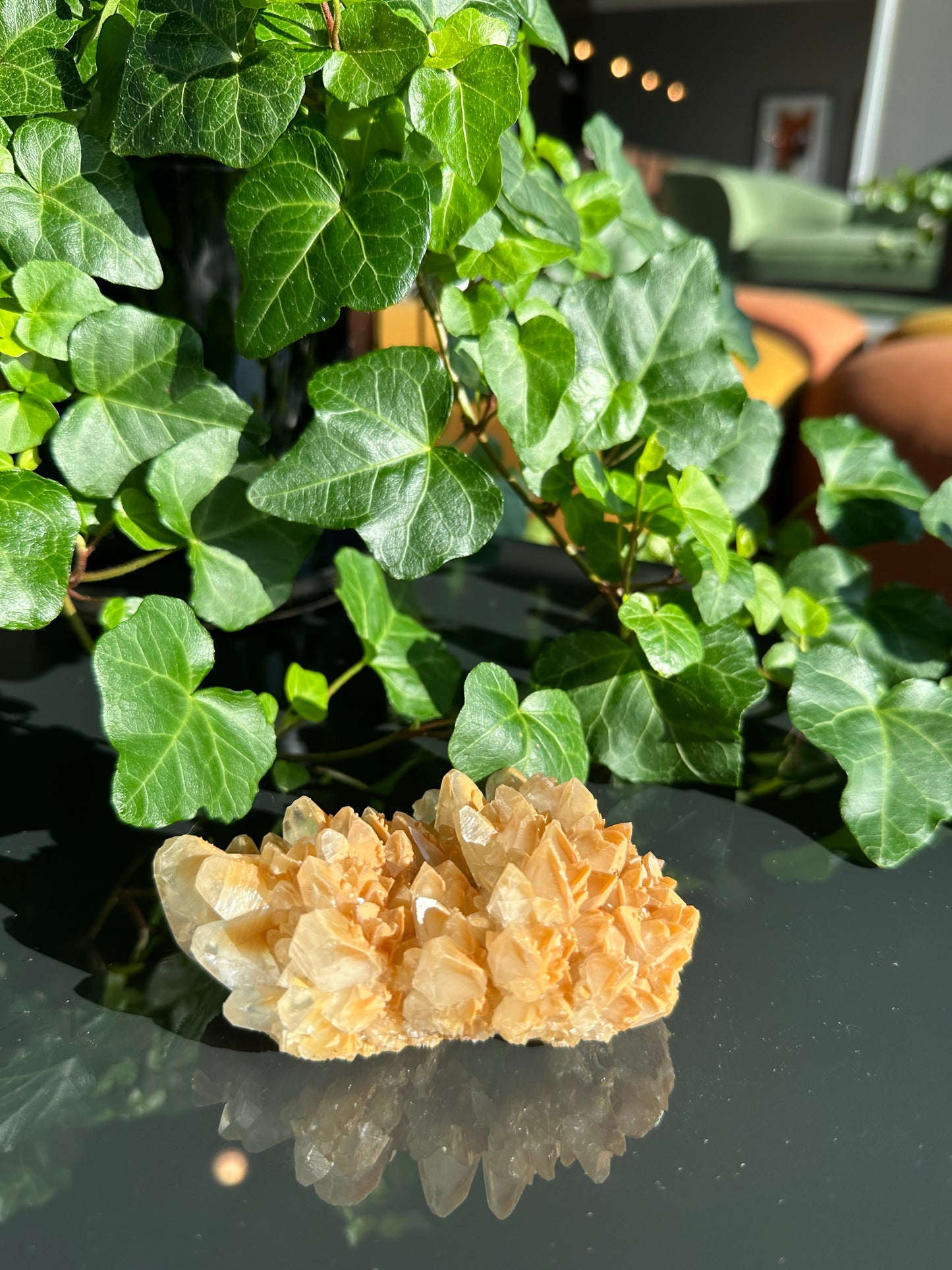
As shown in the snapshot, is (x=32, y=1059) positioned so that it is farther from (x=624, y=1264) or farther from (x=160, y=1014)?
(x=624, y=1264)

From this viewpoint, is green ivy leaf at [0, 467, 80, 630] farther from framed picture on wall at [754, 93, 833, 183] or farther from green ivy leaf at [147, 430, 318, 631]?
framed picture on wall at [754, 93, 833, 183]

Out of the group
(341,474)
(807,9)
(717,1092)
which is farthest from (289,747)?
(807,9)

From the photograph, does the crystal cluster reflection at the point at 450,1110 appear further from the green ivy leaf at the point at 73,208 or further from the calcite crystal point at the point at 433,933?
the green ivy leaf at the point at 73,208

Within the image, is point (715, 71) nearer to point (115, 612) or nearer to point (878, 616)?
point (878, 616)

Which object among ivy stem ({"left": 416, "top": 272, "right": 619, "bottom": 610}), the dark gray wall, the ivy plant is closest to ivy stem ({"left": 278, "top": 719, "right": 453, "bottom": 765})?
the ivy plant

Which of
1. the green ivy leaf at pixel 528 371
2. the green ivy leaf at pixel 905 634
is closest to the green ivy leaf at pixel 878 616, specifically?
the green ivy leaf at pixel 905 634

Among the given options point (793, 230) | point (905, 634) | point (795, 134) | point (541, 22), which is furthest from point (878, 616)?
point (795, 134)

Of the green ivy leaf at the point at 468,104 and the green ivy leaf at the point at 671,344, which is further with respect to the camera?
the green ivy leaf at the point at 671,344
